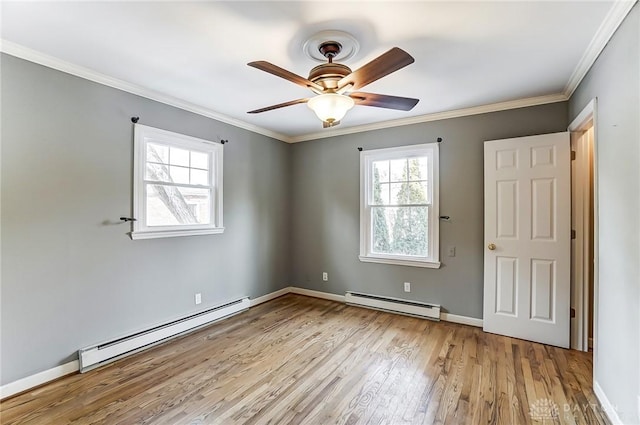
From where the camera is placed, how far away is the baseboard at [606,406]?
1.82 meters

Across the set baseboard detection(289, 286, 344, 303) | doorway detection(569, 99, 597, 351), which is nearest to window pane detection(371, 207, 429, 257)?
baseboard detection(289, 286, 344, 303)

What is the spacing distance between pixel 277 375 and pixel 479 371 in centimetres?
171

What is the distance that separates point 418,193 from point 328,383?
258 centimetres

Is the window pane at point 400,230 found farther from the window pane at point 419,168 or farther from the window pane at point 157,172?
the window pane at point 157,172

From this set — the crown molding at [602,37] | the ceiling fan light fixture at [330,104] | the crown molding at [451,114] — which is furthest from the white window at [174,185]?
the crown molding at [602,37]

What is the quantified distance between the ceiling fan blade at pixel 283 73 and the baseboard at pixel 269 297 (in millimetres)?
3170

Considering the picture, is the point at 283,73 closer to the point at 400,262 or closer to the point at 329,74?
the point at 329,74

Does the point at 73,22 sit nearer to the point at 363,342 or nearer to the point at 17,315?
the point at 17,315

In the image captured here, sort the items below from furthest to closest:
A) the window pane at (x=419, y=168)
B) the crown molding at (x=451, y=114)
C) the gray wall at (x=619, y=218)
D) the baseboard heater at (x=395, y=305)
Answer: the window pane at (x=419, y=168) < the baseboard heater at (x=395, y=305) < the crown molding at (x=451, y=114) < the gray wall at (x=619, y=218)

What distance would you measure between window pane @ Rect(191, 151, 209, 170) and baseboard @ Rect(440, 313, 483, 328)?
11.5 feet

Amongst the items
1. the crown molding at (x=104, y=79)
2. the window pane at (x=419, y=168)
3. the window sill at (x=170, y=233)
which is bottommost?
the window sill at (x=170, y=233)

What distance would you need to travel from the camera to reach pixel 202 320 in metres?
3.49

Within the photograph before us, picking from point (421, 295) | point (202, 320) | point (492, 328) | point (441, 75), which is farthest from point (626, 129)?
point (202, 320)

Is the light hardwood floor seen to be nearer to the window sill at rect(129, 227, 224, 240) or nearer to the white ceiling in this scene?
the window sill at rect(129, 227, 224, 240)
